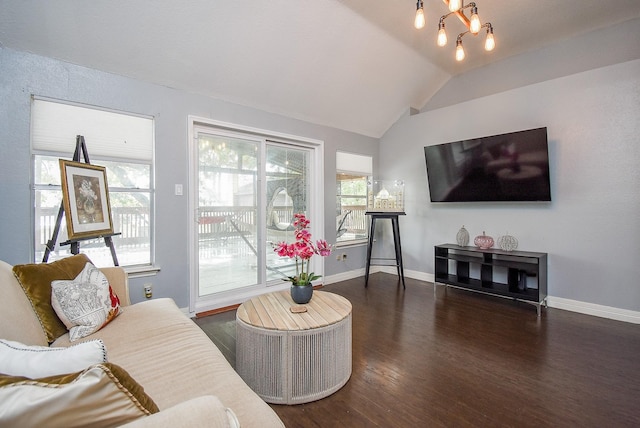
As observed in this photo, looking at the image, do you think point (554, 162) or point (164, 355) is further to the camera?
point (554, 162)

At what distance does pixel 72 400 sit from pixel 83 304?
140 centimetres

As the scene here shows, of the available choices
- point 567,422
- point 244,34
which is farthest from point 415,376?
point 244,34

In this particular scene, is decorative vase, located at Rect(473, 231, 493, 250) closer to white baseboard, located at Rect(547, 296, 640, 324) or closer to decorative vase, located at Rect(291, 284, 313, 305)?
white baseboard, located at Rect(547, 296, 640, 324)

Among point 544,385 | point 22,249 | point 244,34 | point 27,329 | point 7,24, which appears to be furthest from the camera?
point 244,34

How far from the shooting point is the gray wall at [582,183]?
2967 mm

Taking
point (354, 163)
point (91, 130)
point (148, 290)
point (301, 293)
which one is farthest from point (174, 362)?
point (354, 163)

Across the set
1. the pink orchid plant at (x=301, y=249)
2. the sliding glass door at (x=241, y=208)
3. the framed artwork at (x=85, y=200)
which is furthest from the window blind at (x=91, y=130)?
the pink orchid plant at (x=301, y=249)

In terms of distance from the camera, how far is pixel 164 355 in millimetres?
1447

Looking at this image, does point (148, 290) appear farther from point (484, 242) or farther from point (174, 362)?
point (484, 242)

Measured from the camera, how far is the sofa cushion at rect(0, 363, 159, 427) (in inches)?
22.9

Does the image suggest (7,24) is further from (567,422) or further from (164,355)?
(567,422)

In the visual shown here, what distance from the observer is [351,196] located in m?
4.79

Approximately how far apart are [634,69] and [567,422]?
11.3ft

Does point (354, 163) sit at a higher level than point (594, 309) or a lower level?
higher
